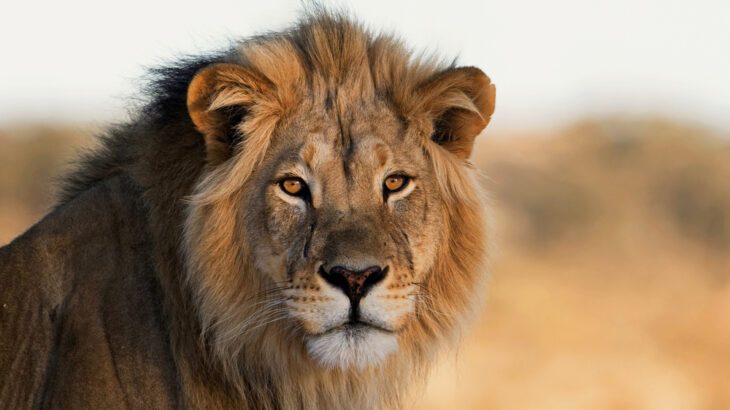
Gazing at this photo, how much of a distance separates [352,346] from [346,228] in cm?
42

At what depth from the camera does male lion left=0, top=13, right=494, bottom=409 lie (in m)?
4.72

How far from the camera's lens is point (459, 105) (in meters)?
5.11

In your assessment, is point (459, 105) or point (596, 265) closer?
point (459, 105)

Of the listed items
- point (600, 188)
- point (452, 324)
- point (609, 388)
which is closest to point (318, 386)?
point (452, 324)

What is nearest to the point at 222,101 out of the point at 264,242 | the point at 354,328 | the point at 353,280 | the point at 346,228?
the point at 264,242

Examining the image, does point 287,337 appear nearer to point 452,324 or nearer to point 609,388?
point 452,324

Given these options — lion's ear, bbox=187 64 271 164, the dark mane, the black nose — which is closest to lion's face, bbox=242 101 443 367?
the black nose

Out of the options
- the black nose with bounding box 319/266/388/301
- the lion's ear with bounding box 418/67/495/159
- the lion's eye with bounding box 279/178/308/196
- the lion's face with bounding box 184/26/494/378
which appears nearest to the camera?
the black nose with bounding box 319/266/388/301

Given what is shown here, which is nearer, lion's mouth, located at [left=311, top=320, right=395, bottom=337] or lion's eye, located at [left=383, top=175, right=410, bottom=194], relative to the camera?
lion's mouth, located at [left=311, top=320, right=395, bottom=337]

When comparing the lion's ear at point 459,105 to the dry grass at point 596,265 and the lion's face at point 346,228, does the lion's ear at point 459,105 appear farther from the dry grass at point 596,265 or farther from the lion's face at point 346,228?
the dry grass at point 596,265

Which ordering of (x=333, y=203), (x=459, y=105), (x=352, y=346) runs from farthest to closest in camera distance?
(x=459, y=105) < (x=333, y=203) < (x=352, y=346)

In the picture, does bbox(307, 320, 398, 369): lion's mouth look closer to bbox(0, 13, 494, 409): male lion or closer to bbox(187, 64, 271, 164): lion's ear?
bbox(0, 13, 494, 409): male lion

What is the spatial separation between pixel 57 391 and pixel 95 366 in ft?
0.53

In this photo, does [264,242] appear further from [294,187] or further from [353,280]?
[353,280]
